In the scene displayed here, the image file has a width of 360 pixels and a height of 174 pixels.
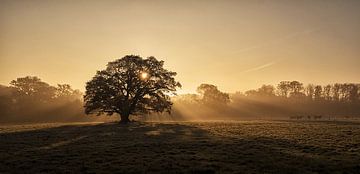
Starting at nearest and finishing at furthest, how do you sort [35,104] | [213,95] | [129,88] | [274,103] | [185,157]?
[185,157] → [129,88] → [35,104] → [213,95] → [274,103]

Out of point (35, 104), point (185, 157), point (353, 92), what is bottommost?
point (185, 157)

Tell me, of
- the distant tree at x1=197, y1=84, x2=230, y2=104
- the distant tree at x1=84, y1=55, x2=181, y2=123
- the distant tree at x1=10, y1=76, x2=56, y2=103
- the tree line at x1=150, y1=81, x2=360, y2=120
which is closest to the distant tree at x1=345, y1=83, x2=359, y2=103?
the tree line at x1=150, y1=81, x2=360, y2=120

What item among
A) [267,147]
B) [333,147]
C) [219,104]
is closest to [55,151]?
[267,147]

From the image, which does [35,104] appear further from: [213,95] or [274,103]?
[274,103]

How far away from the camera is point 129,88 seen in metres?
60.2

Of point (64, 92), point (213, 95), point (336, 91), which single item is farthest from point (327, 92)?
point (64, 92)

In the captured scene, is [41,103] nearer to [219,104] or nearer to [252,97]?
[219,104]

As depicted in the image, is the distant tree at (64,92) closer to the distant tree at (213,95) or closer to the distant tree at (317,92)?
the distant tree at (213,95)

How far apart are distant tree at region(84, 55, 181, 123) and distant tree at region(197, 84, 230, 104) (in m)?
62.9

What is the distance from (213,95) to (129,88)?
6912cm

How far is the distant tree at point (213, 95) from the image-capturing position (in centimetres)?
12375

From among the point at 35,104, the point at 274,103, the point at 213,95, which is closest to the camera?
the point at 35,104

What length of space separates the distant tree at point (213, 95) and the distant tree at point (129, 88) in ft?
206

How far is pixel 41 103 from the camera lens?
12212 cm
